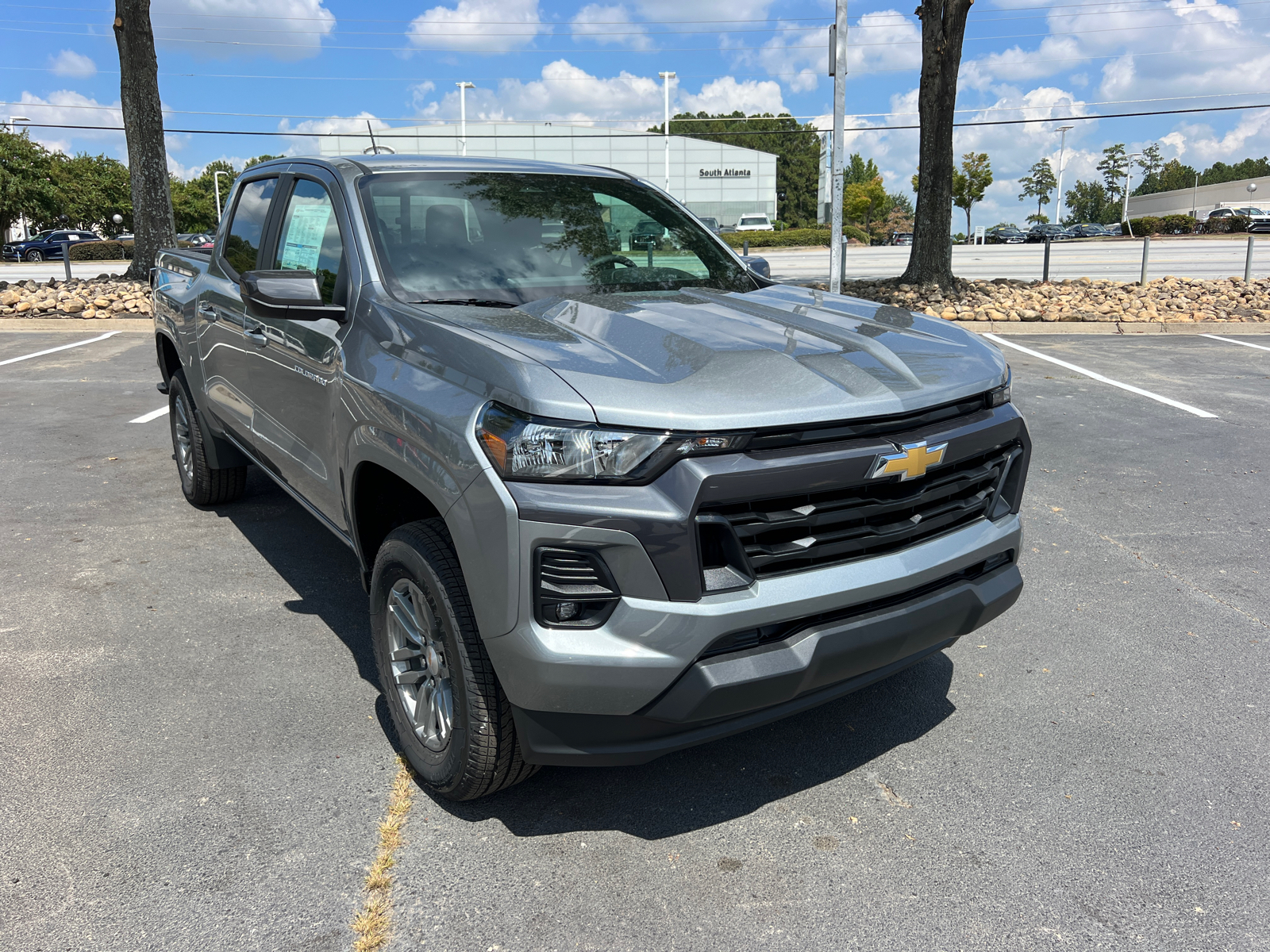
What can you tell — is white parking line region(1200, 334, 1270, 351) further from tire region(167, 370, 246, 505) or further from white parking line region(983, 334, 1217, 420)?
tire region(167, 370, 246, 505)

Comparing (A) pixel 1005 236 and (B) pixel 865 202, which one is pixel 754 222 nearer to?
(A) pixel 1005 236

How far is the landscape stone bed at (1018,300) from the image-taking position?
13.4 m


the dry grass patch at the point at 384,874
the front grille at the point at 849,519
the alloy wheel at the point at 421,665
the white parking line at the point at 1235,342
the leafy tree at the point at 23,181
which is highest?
the leafy tree at the point at 23,181

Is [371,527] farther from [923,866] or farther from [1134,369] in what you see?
[1134,369]

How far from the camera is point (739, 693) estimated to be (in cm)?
230

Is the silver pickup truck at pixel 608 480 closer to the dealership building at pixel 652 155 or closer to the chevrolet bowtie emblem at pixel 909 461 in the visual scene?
the chevrolet bowtie emblem at pixel 909 461

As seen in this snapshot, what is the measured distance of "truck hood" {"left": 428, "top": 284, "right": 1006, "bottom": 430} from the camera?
2324 mm

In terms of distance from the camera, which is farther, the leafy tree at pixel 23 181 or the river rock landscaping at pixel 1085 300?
the leafy tree at pixel 23 181

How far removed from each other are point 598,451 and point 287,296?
4.60 ft

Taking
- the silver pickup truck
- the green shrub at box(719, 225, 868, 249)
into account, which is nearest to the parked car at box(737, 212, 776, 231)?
the green shrub at box(719, 225, 868, 249)

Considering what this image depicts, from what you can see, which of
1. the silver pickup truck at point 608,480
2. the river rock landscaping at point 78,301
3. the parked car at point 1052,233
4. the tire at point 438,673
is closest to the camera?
the silver pickup truck at point 608,480

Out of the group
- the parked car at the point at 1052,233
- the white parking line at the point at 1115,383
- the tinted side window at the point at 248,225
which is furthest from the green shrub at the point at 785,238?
the tinted side window at the point at 248,225

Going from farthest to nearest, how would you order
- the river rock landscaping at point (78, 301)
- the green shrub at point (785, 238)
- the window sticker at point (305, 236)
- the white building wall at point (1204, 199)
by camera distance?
1. the white building wall at point (1204, 199)
2. the green shrub at point (785, 238)
3. the river rock landscaping at point (78, 301)
4. the window sticker at point (305, 236)

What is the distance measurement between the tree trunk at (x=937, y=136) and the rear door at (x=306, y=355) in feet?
39.0
